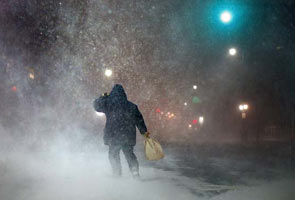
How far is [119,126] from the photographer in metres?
6.02

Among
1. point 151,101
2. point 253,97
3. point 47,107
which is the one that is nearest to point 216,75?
point 253,97

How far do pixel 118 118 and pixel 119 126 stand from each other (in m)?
0.16

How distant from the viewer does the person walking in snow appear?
587cm

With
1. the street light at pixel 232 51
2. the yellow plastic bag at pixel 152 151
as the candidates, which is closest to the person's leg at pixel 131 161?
the yellow plastic bag at pixel 152 151

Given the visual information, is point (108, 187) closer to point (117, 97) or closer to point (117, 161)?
point (117, 161)

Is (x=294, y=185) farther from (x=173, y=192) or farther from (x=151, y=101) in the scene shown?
(x=151, y=101)

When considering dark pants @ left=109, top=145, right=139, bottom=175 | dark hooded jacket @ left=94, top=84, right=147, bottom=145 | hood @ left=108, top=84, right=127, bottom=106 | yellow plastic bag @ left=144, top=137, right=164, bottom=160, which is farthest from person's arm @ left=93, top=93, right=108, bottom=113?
yellow plastic bag @ left=144, top=137, right=164, bottom=160

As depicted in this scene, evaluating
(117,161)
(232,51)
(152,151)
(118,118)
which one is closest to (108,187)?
(117,161)

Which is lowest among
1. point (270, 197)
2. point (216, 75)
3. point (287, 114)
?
point (270, 197)

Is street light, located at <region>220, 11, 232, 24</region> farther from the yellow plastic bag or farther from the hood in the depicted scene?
the yellow plastic bag

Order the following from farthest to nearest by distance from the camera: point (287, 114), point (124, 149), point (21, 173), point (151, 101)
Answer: point (151, 101) → point (287, 114) → point (21, 173) → point (124, 149)

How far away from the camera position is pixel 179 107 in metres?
80.6

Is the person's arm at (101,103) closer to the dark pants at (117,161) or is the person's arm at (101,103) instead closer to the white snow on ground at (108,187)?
the dark pants at (117,161)

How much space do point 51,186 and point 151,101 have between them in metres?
55.3
